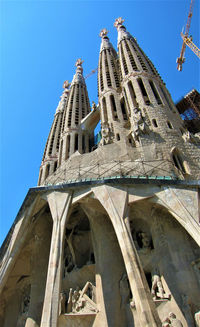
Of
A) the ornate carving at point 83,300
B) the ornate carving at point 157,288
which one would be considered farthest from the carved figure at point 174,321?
the ornate carving at point 83,300

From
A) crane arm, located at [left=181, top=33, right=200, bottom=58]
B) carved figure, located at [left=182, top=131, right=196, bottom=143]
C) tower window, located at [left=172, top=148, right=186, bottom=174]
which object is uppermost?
crane arm, located at [left=181, top=33, right=200, bottom=58]

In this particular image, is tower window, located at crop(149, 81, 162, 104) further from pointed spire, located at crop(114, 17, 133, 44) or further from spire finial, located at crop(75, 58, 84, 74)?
spire finial, located at crop(75, 58, 84, 74)

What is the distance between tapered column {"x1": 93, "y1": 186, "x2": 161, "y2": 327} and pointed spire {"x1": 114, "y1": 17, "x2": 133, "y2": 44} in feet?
79.6

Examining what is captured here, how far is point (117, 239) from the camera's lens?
12.4 m

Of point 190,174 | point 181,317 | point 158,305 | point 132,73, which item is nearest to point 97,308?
point 158,305

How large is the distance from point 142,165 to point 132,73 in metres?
11.9

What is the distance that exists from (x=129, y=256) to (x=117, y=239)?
3.80 meters

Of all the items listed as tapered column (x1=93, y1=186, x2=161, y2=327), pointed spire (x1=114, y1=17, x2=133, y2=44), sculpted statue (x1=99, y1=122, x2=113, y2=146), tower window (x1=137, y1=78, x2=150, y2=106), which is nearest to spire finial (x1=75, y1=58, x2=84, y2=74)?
pointed spire (x1=114, y1=17, x2=133, y2=44)

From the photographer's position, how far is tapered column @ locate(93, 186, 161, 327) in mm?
7207

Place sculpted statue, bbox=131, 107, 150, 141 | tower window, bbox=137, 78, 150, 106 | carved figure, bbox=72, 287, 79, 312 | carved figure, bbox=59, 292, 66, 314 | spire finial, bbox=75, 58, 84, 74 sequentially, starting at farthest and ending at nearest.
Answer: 1. spire finial, bbox=75, 58, 84, 74
2. tower window, bbox=137, 78, 150, 106
3. sculpted statue, bbox=131, 107, 150, 141
4. carved figure, bbox=72, 287, 79, 312
5. carved figure, bbox=59, 292, 66, 314

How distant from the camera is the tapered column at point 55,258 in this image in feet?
27.3

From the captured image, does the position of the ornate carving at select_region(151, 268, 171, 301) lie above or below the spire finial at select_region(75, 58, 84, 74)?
below

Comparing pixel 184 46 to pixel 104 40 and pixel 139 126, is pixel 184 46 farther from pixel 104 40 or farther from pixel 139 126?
pixel 139 126

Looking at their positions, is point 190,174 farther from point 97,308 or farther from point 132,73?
point 132,73
